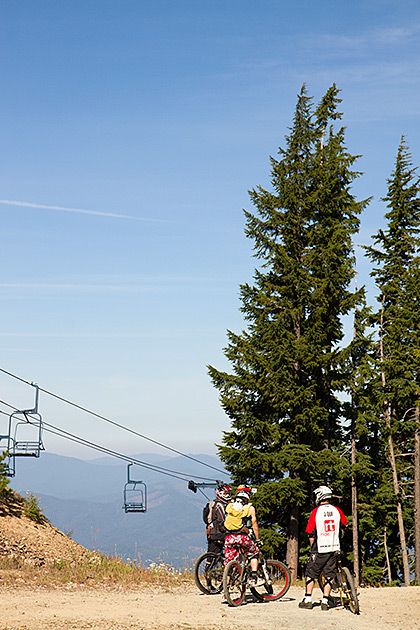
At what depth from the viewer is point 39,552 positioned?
21.2 meters

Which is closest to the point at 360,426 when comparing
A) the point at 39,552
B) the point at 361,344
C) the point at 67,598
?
the point at 361,344

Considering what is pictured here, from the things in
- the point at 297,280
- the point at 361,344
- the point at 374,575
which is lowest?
the point at 374,575

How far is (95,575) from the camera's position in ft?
52.1

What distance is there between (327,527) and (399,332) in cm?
2205

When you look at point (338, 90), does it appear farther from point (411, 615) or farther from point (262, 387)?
point (411, 615)

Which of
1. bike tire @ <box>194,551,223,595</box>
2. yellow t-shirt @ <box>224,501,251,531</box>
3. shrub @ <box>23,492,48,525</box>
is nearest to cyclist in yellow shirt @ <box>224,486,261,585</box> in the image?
yellow t-shirt @ <box>224,501,251,531</box>

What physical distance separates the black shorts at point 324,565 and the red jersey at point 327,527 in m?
0.10

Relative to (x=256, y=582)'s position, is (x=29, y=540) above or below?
below

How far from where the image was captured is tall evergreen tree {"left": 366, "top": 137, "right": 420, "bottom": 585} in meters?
32.0

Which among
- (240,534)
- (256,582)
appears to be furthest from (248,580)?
(240,534)

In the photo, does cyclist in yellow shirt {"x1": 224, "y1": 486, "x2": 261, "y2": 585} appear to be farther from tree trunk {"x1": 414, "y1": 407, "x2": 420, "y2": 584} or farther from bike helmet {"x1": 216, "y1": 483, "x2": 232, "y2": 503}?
tree trunk {"x1": 414, "y1": 407, "x2": 420, "y2": 584}

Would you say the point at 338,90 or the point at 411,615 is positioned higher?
the point at 338,90

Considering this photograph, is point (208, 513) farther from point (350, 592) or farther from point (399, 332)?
point (399, 332)

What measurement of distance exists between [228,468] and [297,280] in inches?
321
